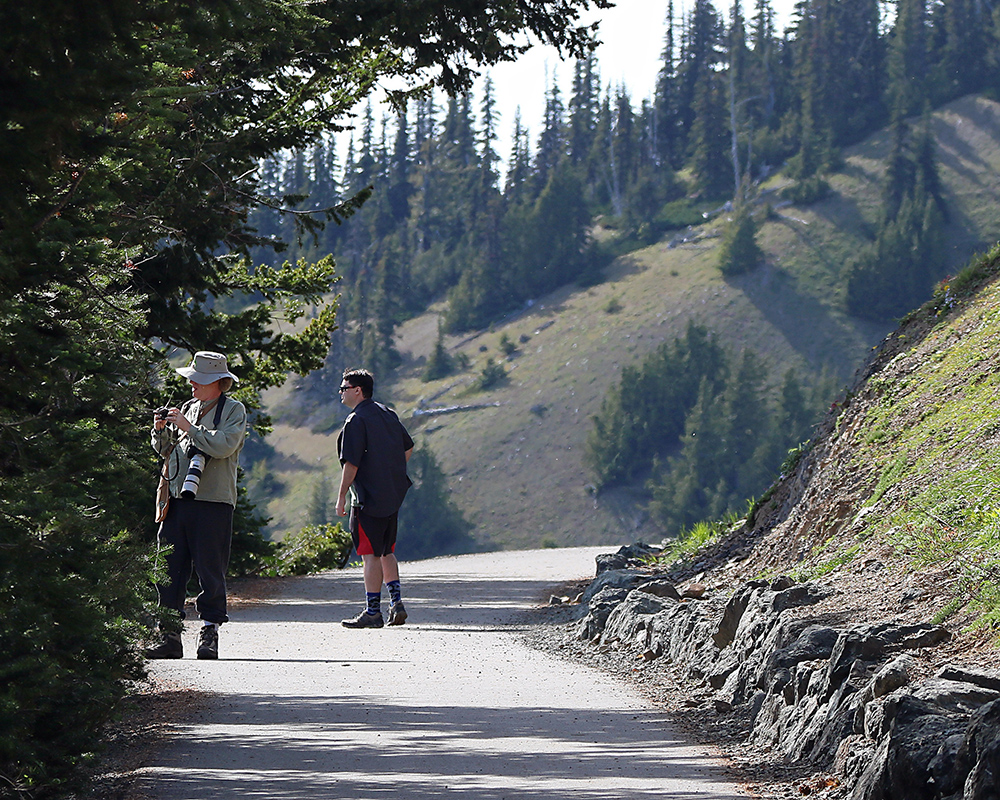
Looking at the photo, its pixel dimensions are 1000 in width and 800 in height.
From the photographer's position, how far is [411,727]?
664 cm

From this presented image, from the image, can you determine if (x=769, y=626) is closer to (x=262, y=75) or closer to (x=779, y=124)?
(x=262, y=75)

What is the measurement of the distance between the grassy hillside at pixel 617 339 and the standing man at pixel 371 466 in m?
84.0

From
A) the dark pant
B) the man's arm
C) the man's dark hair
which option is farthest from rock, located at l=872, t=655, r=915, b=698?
the man's dark hair

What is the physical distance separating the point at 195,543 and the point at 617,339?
10802 centimetres

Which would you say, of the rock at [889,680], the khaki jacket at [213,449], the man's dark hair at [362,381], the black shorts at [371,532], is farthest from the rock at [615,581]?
the rock at [889,680]

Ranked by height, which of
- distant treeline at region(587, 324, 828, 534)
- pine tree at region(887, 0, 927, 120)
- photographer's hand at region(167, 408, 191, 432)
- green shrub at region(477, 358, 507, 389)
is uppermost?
pine tree at region(887, 0, 927, 120)

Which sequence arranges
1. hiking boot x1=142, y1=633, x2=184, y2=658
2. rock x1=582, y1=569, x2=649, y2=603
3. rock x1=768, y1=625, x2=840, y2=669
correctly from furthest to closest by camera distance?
rock x1=582, y1=569, x2=649, y2=603, hiking boot x1=142, y1=633, x2=184, y2=658, rock x1=768, y1=625, x2=840, y2=669

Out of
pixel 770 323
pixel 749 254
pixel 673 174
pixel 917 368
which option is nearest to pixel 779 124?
pixel 673 174

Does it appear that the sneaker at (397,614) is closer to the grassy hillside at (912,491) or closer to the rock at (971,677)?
the grassy hillside at (912,491)

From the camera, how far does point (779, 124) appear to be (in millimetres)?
136625

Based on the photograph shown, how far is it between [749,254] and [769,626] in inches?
4389

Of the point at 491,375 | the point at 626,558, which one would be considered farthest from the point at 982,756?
the point at 491,375

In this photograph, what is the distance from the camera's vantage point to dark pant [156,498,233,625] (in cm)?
819

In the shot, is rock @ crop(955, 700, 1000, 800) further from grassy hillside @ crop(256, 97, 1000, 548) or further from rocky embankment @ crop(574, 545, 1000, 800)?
grassy hillside @ crop(256, 97, 1000, 548)
